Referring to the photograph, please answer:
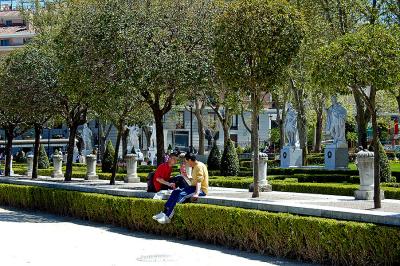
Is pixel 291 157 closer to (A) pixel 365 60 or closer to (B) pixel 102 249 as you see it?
(B) pixel 102 249

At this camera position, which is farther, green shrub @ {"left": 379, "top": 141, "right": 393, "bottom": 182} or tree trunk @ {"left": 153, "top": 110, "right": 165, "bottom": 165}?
green shrub @ {"left": 379, "top": 141, "right": 393, "bottom": 182}

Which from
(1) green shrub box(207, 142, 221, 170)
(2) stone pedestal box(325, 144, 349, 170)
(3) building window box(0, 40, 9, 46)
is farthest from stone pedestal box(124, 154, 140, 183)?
(3) building window box(0, 40, 9, 46)

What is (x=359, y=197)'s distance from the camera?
17.6 m

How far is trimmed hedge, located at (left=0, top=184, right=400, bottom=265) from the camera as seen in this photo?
11.2 m

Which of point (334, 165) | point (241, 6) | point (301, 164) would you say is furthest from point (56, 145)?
point (241, 6)

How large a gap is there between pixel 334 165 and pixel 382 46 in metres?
18.8

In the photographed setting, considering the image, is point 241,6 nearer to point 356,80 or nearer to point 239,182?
point 356,80

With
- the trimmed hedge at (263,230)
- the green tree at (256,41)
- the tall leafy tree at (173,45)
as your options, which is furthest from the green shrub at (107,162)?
the green tree at (256,41)

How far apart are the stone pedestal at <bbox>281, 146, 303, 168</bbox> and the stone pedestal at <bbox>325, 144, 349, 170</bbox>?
15.2ft

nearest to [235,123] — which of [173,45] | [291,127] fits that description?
[291,127]

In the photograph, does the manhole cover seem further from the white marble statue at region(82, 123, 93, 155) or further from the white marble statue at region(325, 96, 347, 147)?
the white marble statue at region(82, 123, 93, 155)

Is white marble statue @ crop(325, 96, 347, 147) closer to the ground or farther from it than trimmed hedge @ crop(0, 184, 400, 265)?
farther from it

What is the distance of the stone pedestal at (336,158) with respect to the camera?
32531 mm

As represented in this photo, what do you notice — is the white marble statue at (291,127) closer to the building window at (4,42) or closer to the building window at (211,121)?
the building window at (211,121)
